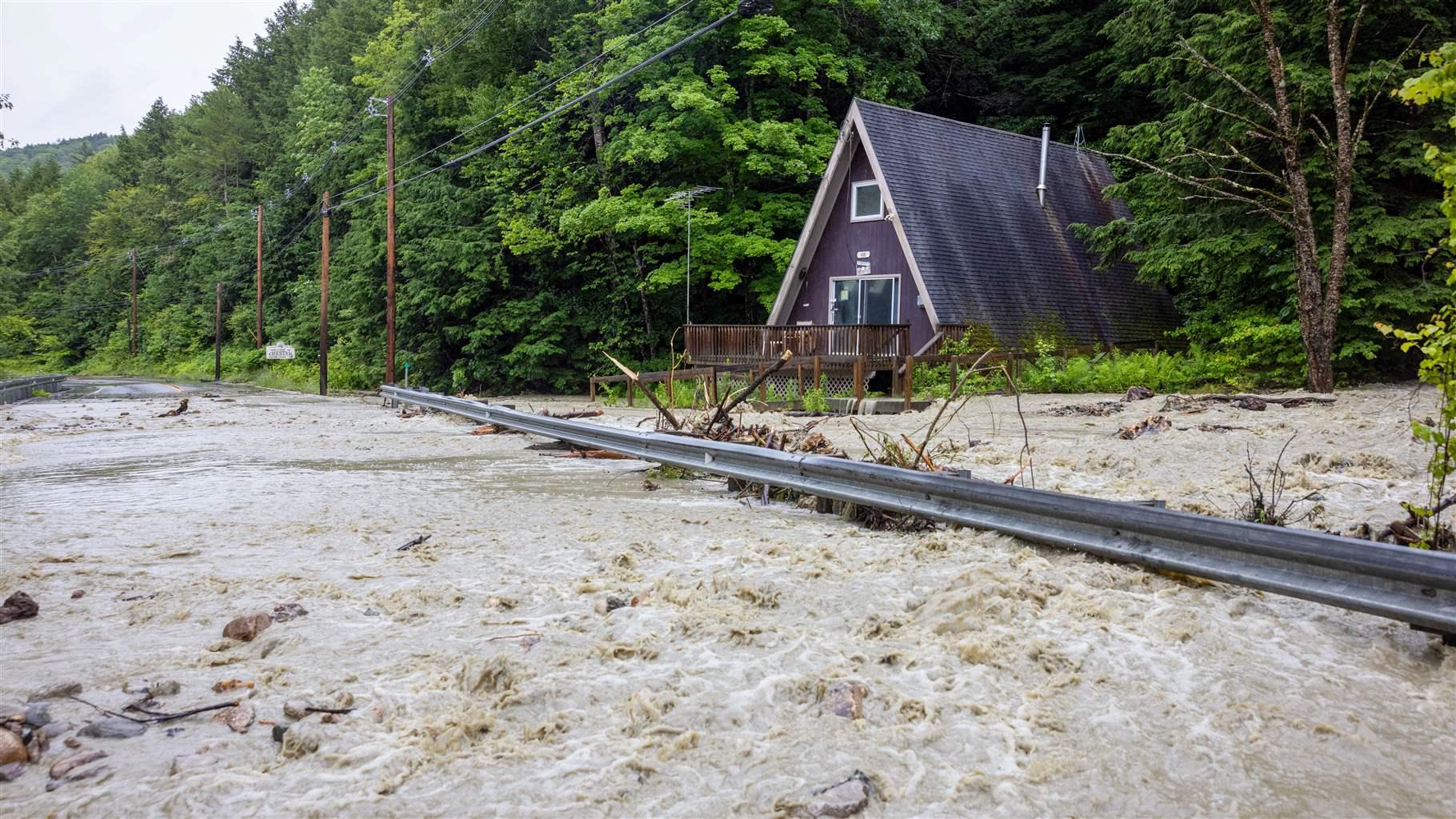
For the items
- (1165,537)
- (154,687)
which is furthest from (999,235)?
(154,687)

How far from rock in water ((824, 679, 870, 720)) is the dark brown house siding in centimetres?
2245

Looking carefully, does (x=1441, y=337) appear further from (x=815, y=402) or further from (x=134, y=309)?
(x=134, y=309)

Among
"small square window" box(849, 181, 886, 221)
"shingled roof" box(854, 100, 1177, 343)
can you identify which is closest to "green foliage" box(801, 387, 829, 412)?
"shingled roof" box(854, 100, 1177, 343)

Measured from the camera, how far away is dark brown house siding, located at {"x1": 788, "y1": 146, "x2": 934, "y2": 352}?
86.8 ft

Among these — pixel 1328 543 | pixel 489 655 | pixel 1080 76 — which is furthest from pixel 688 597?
pixel 1080 76

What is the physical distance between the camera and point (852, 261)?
2753 cm

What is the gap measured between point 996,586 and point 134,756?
3.46 m

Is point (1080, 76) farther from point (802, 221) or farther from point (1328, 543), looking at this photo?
point (1328, 543)

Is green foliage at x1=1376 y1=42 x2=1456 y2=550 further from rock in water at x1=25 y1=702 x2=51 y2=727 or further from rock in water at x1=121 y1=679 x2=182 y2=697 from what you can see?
rock in water at x1=25 y1=702 x2=51 y2=727

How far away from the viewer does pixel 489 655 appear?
3904 mm

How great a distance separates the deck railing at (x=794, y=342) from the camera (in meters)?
22.6

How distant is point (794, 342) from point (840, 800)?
2104 cm

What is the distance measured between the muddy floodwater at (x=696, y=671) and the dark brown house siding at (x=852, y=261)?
1952 cm

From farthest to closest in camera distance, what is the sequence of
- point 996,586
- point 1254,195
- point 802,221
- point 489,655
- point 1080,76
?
point 1080,76 < point 802,221 < point 1254,195 < point 996,586 < point 489,655
